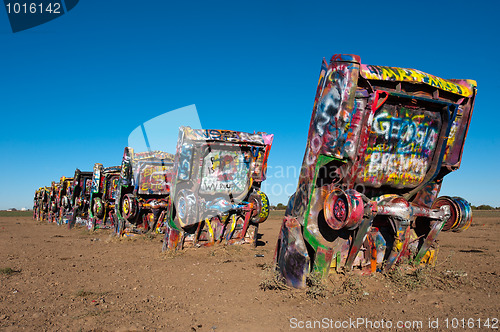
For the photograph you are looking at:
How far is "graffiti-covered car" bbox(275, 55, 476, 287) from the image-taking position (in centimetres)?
471

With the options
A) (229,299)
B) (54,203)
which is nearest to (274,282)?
(229,299)

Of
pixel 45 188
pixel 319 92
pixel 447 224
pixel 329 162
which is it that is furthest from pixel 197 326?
pixel 45 188

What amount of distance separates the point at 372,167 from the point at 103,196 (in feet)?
45.3

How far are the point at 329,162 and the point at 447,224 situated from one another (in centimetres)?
212

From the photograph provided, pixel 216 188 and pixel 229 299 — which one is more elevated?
pixel 216 188

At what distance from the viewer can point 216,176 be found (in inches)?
375

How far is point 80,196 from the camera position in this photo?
19.4 metres

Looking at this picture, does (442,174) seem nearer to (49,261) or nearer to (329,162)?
(329,162)

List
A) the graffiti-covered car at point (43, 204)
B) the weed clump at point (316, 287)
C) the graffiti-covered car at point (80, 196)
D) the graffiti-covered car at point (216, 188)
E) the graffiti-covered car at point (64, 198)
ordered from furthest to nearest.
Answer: the graffiti-covered car at point (43, 204) → the graffiti-covered car at point (64, 198) → the graffiti-covered car at point (80, 196) → the graffiti-covered car at point (216, 188) → the weed clump at point (316, 287)

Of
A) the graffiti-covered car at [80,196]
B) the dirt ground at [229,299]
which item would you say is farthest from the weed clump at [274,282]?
the graffiti-covered car at [80,196]

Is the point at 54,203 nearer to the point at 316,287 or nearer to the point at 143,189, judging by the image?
the point at 143,189

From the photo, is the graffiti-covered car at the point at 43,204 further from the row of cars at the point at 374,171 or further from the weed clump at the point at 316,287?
the weed clump at the point at 316,287

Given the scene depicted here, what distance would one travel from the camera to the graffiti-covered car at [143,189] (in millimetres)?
12453

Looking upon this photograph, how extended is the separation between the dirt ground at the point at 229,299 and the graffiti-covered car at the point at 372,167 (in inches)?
16.6
